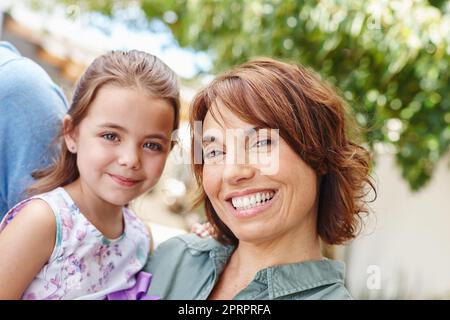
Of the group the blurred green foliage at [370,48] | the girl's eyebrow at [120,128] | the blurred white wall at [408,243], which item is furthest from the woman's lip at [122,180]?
the blurred white wall at [408,243]

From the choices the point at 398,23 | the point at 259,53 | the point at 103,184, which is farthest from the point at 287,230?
the point at 259,53

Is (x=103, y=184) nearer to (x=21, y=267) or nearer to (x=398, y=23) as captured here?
(x=21, y=267)

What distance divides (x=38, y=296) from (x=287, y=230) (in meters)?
0.57

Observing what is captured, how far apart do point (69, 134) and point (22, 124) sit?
0.12 meters

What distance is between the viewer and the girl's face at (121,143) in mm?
1441

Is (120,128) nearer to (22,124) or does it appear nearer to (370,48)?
(22,124)

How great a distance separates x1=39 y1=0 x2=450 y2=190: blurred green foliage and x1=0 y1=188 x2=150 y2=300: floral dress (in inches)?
45.1

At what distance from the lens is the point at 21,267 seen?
127cm

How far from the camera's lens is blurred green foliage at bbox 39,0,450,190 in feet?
8.03

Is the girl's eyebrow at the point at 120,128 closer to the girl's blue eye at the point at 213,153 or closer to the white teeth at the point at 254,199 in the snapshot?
the girl's blue eye at the point at 213,153

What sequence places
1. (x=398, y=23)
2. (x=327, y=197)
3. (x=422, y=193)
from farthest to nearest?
1. (x=422, y=193)
2. (x=398, y=23)
3. (x=327, y=197)

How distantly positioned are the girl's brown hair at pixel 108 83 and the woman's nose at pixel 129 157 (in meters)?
0.15

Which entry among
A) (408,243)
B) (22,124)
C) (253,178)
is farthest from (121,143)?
(408,243)

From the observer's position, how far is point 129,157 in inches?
56.3
